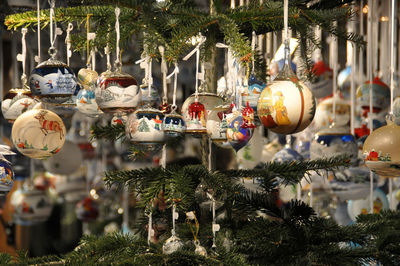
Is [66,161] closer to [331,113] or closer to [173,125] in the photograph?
[173,125]

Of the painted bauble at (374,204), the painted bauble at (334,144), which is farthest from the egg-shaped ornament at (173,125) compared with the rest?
the painted bauble at (374,204)

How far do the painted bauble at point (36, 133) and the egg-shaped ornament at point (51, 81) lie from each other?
12 cm

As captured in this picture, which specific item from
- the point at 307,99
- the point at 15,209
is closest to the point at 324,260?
the point at 307,99

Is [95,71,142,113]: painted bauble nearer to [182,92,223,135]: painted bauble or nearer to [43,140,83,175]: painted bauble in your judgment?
[182,92,223,135]: painted bauble

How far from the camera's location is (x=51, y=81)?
5.06 ft

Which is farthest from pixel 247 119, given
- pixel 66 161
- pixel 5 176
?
pixel 66 161

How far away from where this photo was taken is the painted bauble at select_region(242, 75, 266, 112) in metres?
1.66

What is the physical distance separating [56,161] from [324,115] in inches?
46.6

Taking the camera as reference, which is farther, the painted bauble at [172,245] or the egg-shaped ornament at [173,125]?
the egg-shaped ornament at [173,125]

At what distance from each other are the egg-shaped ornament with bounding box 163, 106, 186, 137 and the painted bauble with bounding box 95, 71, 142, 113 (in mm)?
80

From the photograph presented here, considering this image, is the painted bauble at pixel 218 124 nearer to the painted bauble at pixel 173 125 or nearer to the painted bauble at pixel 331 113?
the painted bauble at pixel 173 125

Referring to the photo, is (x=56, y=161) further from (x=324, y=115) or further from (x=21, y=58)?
(x=324, y=115)

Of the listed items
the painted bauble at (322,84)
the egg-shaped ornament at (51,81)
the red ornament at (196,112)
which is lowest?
the red ornament at (196,112)

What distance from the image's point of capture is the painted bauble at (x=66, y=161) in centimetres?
226
